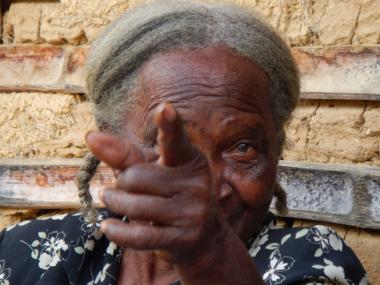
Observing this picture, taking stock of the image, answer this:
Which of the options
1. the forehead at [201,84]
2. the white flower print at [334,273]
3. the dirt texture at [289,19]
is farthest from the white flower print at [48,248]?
the dirt texture at [289,19]

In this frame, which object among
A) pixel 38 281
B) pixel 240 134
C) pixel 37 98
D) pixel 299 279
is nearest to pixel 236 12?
pixel 240 134

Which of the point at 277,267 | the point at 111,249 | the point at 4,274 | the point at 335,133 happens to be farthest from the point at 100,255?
the point at 335,133

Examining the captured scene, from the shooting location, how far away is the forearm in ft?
4.63

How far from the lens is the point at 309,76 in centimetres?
282

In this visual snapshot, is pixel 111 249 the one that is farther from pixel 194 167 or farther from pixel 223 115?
pixel 194 167

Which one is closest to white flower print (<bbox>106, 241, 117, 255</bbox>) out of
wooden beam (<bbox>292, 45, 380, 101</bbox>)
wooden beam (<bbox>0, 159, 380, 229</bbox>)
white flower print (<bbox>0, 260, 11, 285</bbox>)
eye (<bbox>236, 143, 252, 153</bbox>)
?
white flower print (<bbox>0, 260, 11, 285</bbox>)

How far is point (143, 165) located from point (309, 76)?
1.65 m

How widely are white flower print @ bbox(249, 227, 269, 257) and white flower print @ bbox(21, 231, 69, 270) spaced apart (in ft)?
1.98

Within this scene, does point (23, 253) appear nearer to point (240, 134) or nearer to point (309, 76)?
point (240, 134)

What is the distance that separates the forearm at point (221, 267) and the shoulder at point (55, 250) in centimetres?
95

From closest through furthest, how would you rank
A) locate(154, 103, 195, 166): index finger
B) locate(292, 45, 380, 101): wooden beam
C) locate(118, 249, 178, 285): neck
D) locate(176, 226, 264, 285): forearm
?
1. locate(154, 103, 195, 166): index finger
2. locate(176, 226, 264, 285): forearm
3. locate(118, 249, 178, 285): neck
4. locate(292, 45, 380, 101): wooden beam

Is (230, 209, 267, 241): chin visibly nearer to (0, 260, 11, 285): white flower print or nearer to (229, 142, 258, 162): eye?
(229, 142, 258, 162): eye

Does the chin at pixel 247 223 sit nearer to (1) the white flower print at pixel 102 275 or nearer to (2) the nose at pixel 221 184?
(2) the nose at pixel 221 184

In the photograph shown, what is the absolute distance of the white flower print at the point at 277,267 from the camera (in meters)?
1.99
